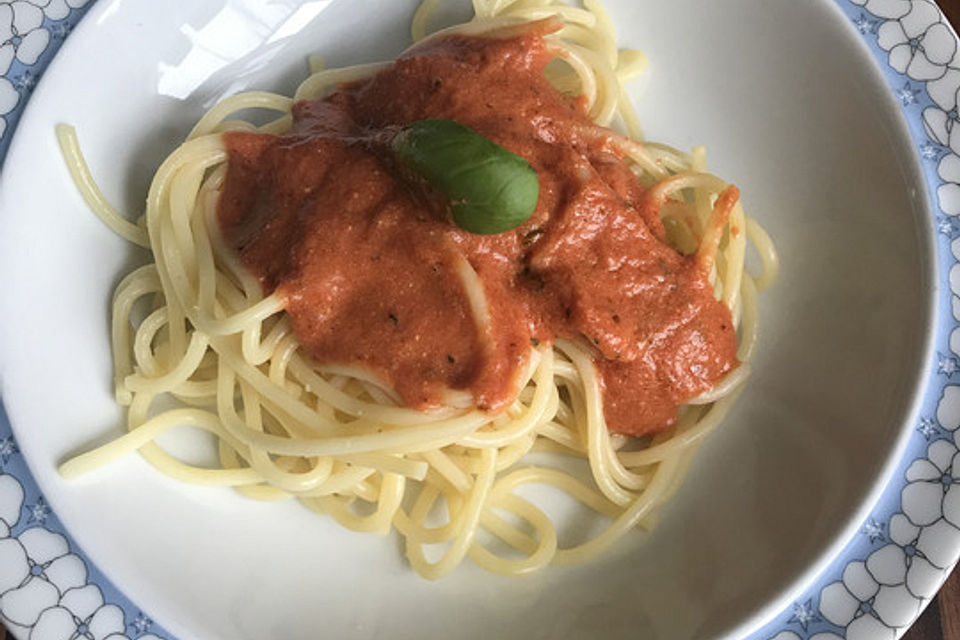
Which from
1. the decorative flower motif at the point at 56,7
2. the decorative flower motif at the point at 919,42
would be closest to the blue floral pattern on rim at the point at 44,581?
the decorative flower motif at the point at 56,7

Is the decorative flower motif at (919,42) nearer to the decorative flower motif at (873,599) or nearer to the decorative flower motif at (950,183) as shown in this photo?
the decorative flower motif at (950,183)

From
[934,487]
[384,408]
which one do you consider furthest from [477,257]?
[934,487]

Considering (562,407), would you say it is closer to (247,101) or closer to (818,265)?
(818,265)

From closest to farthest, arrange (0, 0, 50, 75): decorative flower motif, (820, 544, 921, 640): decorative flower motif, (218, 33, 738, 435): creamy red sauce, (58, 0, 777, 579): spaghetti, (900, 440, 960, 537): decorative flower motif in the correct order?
(820, 544, 921, 640): decorative flower motif
(900, 440, 960, 537): decorative flower motif
(218, 33, 738, 435): creamy red sauce
(58, 0, 777, 579): spaghetti
(0, 0, 50, 75): decorative flower motif

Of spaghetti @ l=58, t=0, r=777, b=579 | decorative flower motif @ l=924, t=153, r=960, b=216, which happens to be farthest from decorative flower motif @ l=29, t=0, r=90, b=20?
decorative flower motif @ l=924, t=153, r=960, b=216

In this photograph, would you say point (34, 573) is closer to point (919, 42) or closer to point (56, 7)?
point (56, 7)

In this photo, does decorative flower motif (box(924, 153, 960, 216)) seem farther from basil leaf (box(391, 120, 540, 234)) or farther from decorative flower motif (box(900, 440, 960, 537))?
basil leaf (box(391, 120, 540, 234))
